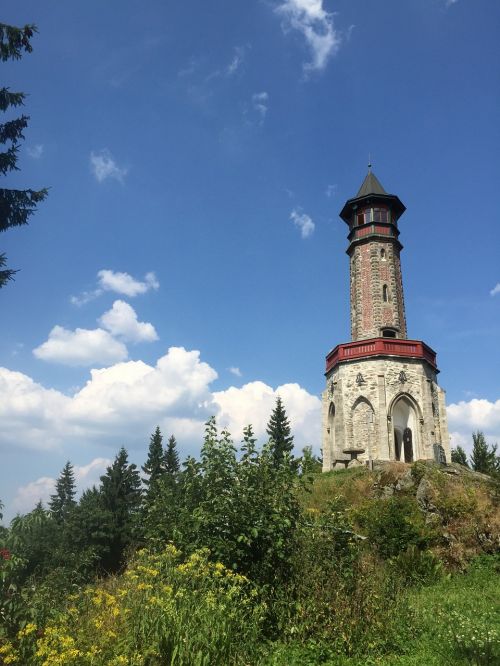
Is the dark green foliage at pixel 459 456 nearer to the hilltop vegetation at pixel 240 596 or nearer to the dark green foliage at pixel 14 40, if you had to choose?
the hilltop vegetation at pixel 240 596

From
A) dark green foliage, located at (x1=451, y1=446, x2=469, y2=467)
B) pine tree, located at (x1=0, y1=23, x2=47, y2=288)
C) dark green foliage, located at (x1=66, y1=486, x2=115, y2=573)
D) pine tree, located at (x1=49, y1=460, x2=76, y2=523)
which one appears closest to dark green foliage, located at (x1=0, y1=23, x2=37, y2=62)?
pine tree, located at (x1=0, y1=23, x2=47, y2=288)

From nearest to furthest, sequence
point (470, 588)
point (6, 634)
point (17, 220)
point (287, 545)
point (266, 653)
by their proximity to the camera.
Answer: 1. point (6, 634)
2. point (266, 653)
3. point (287, 545)
4. point (470, 588)
5. point (17, 220)

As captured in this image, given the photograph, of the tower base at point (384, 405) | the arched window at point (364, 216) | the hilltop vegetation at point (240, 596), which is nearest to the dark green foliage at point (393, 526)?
the hilltop vegetation at point (240, 596)

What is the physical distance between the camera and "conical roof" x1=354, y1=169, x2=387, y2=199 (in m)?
33.2

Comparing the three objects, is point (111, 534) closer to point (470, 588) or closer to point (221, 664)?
point (470, 588)

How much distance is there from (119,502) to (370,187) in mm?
29613

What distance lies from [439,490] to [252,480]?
9.72 m

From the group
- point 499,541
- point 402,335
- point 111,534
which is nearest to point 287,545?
point 499,541

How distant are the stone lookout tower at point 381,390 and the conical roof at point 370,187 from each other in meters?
5.24

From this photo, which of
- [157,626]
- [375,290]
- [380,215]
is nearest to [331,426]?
[375,290]

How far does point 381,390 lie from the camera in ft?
87.1

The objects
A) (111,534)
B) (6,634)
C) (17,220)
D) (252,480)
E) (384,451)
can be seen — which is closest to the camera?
(6,634)

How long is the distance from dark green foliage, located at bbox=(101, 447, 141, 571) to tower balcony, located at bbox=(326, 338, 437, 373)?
18244 millimetres

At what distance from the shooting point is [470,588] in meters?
11.4
